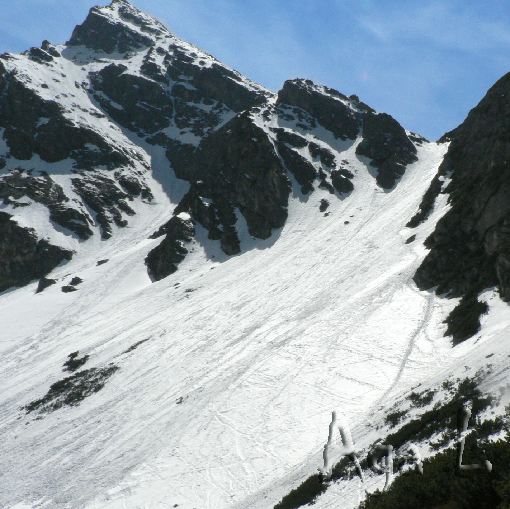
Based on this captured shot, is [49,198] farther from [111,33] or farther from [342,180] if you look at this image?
[111,33]

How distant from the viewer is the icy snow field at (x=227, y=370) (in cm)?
1761

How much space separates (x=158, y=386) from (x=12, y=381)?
1667 centimetres

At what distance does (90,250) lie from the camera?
273 ft

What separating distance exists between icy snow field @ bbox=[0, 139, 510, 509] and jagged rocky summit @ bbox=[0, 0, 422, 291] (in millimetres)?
22305

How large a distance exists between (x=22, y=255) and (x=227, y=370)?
2727 inches

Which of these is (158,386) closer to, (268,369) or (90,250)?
(268,369)

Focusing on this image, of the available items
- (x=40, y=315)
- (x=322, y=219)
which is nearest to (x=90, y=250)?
(x=40, y=315)

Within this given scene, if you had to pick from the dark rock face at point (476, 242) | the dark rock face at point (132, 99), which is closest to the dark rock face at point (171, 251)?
the dark rock face at point (476, 242)

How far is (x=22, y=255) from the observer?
78812 millimetres

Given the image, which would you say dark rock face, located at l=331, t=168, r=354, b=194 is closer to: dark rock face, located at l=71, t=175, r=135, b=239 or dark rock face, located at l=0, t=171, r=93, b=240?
dark rock face, located at l=71, t=175, r=135, b=239

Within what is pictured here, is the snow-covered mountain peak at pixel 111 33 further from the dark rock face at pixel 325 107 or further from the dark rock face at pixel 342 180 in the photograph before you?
the dark rock face at pixel 342 180

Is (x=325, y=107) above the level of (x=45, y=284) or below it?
above

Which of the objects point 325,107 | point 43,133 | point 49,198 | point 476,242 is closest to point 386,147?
point 325,107

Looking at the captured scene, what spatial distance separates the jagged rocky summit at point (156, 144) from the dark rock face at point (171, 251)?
9.7 inches
